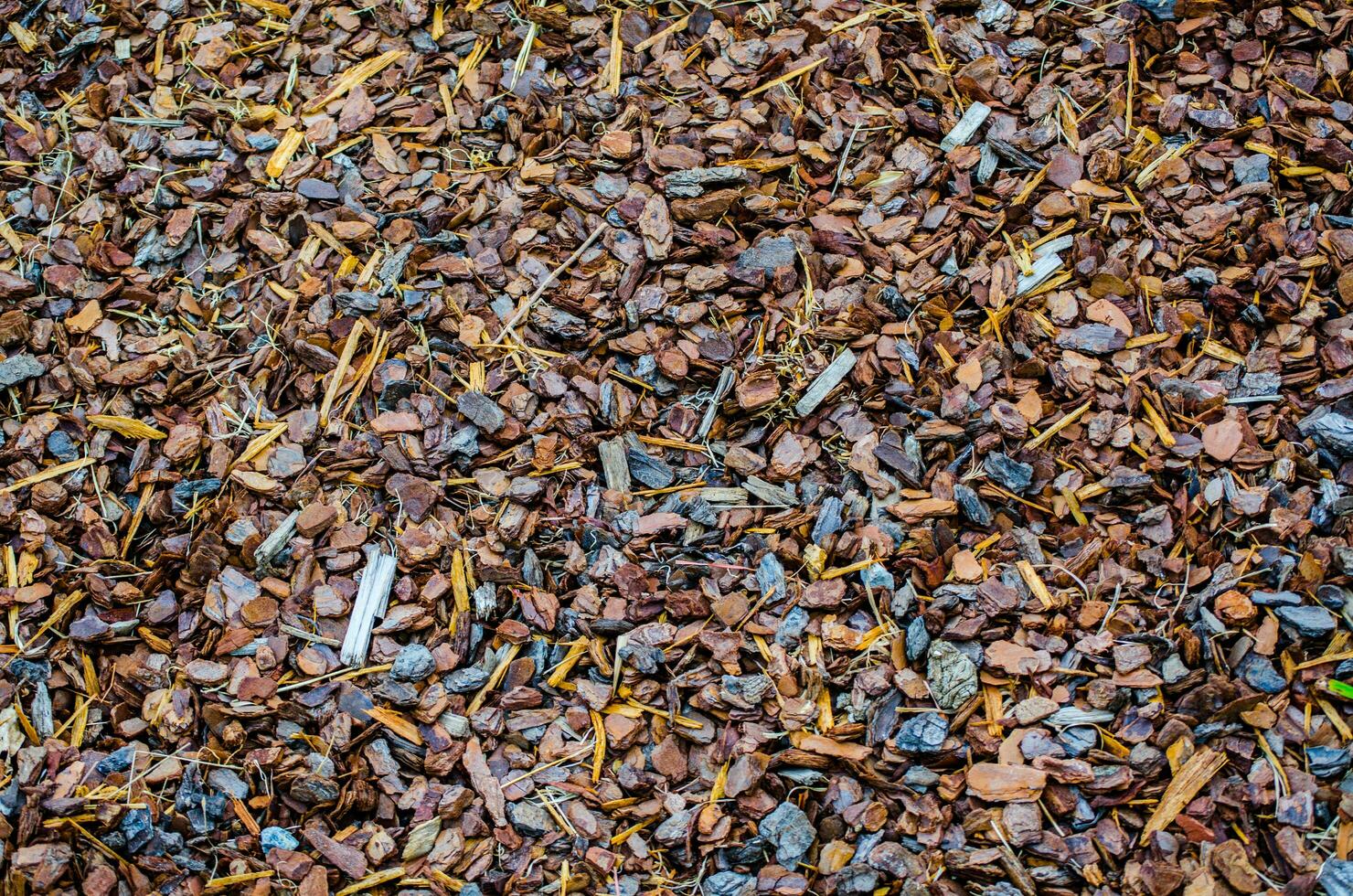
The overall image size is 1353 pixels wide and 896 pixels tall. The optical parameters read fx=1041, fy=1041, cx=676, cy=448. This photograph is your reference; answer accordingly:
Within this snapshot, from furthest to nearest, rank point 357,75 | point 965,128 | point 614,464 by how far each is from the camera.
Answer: point 357,75
point 965,128
point 614,464

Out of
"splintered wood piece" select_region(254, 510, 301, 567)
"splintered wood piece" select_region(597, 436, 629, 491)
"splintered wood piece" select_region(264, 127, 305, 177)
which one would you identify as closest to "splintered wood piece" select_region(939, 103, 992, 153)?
"splintered wood piece" select_region(597, 436, 629, 491)

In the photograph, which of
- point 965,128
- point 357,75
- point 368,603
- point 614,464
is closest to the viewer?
point 368,603

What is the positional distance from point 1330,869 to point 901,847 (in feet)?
2.42

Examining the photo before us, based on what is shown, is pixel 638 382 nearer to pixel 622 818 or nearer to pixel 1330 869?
pixel 622 818

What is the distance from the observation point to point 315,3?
300 centimetres

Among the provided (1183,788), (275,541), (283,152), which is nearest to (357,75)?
(283,152)

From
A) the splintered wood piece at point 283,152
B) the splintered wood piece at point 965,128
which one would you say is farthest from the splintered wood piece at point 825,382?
the splintered wood piece at point 283,152

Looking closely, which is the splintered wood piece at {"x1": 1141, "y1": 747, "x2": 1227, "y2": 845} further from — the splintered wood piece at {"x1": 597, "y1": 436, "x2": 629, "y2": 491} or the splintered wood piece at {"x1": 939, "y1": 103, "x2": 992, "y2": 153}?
the splintered wood piece at {"x1": 939, "y1": 103, "x2": 992, "y2": 153}

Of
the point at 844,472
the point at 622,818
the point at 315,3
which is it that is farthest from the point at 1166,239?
the point at 315,3

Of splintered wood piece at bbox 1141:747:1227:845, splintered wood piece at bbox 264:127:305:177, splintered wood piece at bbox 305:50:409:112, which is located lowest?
splintered wood piece at bbox 1141:747:1227:845

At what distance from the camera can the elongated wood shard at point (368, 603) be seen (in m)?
2.19

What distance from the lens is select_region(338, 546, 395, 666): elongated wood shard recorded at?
2.19 m

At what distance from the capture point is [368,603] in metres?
2.23

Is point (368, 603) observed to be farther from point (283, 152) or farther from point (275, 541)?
point (283, 152)
